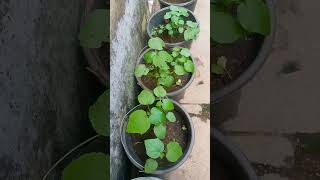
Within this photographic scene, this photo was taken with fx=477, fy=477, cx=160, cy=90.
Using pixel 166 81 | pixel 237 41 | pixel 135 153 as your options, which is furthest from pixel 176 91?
pixel 237 41

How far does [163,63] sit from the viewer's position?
166cm

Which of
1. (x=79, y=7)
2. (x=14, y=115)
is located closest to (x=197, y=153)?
(x=14, y=115)

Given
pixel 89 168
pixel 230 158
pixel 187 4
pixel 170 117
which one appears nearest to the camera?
pixel 170 117

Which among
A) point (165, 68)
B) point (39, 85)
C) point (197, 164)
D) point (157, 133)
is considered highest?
point (165, 68)

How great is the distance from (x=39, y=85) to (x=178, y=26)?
743 mm

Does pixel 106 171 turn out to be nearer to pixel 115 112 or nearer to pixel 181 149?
pixel 181 149

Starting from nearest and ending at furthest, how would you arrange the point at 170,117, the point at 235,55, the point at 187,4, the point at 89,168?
1. the point at 170,117
2. the point at 187,4
3. the point at 89,168
4. the point at 235,55

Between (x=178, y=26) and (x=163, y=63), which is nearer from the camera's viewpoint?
(x=163, y=63)

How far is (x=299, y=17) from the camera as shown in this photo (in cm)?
272

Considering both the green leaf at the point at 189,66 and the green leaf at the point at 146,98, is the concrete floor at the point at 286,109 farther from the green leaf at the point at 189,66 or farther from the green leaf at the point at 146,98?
the green leaf at the point at 146,98

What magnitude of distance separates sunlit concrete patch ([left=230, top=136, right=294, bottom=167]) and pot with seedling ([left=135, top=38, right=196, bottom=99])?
39.0 inches

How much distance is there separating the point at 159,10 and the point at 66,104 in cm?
83

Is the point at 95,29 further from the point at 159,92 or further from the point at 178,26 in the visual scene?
the point at 159,92

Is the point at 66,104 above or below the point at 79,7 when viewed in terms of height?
below
